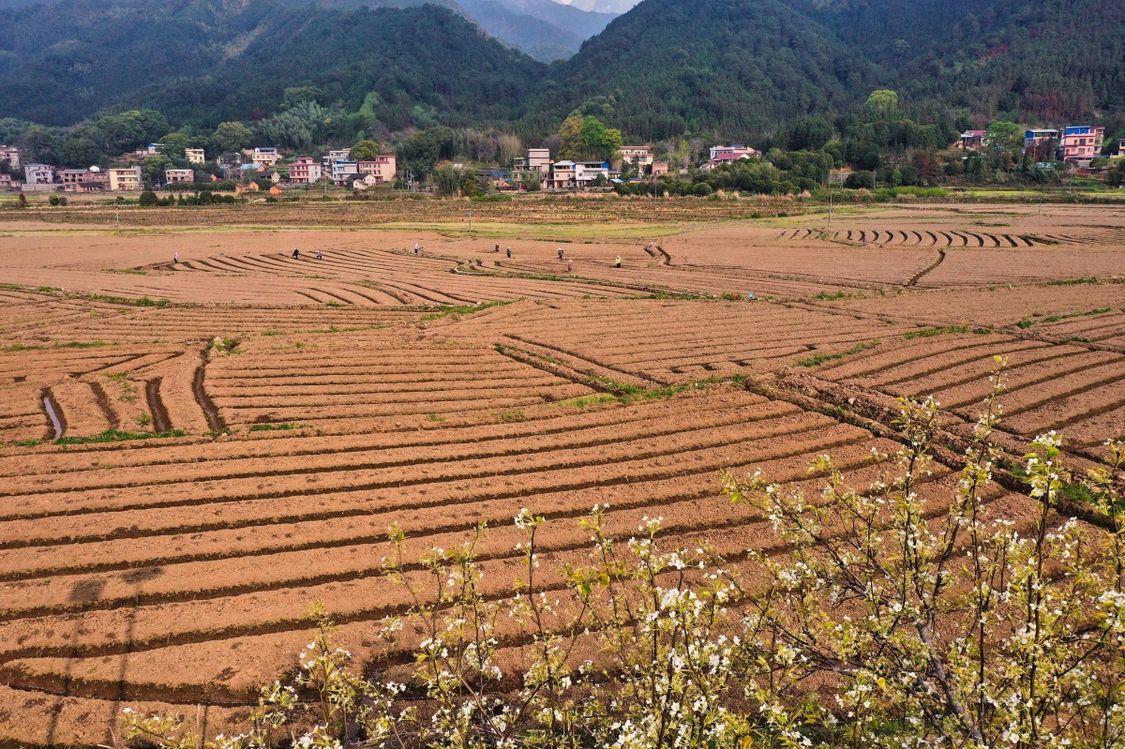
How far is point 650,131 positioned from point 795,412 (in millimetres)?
160141

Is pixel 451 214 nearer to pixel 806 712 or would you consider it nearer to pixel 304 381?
pixel 304 381

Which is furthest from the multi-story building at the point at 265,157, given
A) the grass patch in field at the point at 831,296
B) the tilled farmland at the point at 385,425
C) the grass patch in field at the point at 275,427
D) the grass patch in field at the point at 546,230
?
the grass patch in field at the point at 275,427

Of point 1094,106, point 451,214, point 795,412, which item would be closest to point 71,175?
point 451,214

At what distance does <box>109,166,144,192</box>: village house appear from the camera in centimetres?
13875

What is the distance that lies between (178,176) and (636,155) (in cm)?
9450

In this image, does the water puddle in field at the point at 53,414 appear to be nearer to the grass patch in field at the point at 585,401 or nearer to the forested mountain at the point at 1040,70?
the grass patch in field at the point at 585,401

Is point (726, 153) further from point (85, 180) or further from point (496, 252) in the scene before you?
point (85, 180)

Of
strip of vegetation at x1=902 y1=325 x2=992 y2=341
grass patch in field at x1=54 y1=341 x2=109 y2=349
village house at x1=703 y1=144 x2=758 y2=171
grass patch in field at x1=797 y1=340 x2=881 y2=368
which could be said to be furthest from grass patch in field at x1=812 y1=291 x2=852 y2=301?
village house at x1=703 y1=144 x2=758 y2=171

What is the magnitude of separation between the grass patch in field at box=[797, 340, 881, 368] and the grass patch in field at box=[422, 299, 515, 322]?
11653 mm

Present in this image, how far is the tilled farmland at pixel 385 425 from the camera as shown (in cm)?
808

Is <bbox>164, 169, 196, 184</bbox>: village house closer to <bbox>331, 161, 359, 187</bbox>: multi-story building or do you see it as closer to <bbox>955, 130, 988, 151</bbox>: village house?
<bbox>331, 161, 359, 187</bbox>: multi-story building

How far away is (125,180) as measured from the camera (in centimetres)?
14138

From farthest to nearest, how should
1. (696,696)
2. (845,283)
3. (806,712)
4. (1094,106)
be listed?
1. (1094,106)
2. (845,283)
3. (696,696)
4. (806,712)

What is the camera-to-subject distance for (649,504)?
35.4 feet
